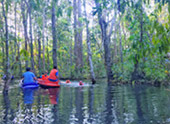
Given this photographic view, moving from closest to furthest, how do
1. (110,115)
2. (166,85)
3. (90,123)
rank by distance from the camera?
(90,123) → (110,115) → (166,85)

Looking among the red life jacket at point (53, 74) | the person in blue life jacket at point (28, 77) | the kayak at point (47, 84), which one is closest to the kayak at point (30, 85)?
the person in blue life jacket at point (28, 77)

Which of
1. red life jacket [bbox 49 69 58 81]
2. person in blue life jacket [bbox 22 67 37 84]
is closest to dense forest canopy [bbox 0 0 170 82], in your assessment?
person in blue life jacket [bbox 22 67 37 84]

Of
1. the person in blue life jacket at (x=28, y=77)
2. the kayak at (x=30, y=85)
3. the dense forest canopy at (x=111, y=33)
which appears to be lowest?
the kayak at (x=30, y=85)

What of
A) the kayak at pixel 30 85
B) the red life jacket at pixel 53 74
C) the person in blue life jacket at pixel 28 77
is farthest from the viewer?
the red life jacket at pixel 53 74

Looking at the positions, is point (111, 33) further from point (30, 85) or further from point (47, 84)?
point (30, 85)

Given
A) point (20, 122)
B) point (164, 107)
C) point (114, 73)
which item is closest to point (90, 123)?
point (20, 122)

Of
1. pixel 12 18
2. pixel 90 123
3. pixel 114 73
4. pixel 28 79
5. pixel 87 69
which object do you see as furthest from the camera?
pixel 12 18

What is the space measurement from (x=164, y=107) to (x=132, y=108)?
3.40 ft

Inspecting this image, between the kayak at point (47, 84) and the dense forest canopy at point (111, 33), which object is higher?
the dense forest canopy at point (111, 33)

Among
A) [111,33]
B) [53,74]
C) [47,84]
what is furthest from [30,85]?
[111,33]

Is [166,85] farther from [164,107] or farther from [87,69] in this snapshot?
[87,69]

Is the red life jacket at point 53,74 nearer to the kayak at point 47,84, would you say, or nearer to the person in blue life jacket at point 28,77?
the kayak at point 47,84

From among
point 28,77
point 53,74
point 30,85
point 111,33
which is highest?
point 111,33

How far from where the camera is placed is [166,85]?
15.1 metres
